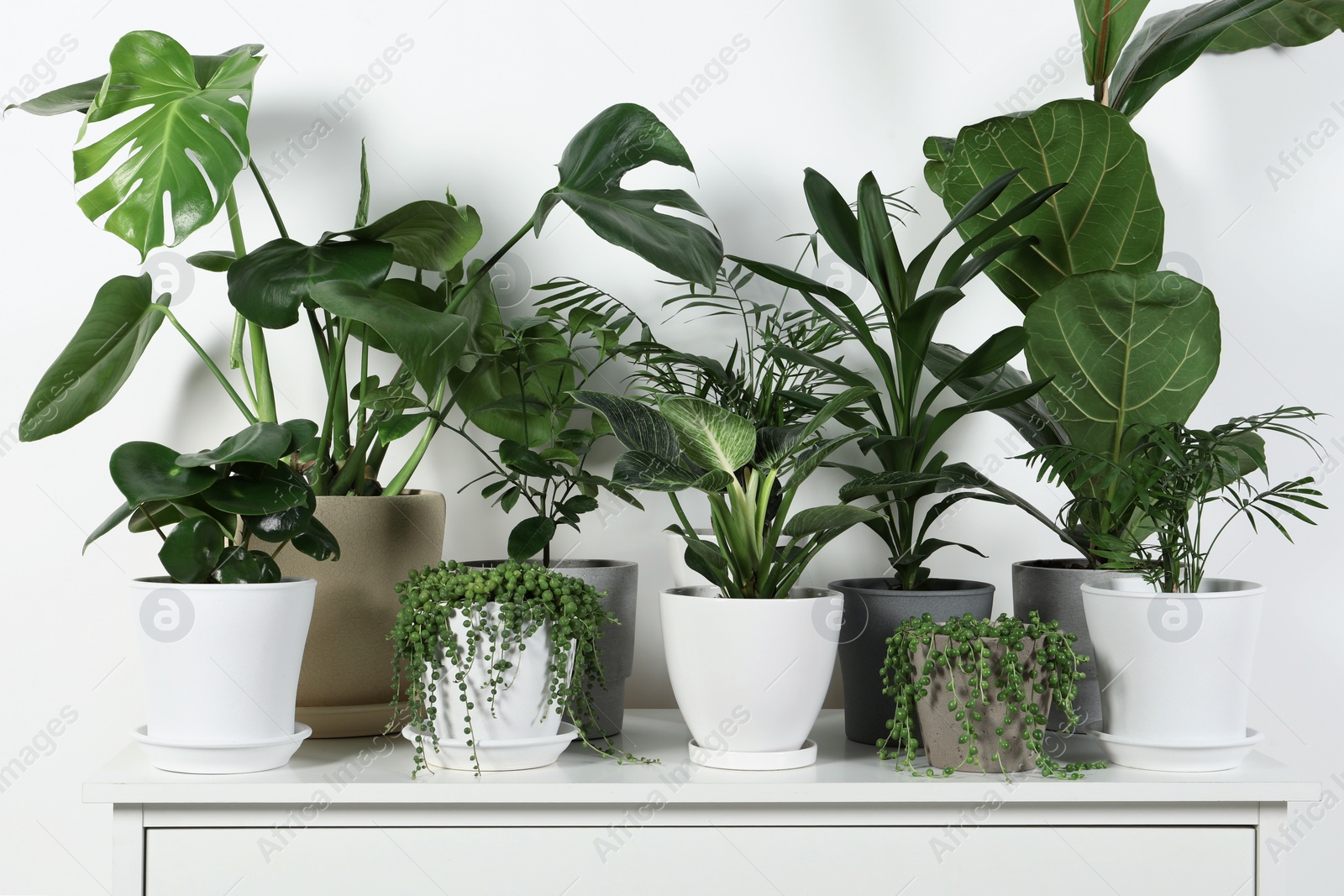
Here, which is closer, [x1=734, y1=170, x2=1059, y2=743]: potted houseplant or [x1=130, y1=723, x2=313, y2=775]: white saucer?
[x1=130, y1=723, x2=313, y2=775]: white saucer

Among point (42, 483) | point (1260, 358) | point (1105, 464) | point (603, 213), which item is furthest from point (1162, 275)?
point (42, 483)

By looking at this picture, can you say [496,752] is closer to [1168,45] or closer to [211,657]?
[211,657]

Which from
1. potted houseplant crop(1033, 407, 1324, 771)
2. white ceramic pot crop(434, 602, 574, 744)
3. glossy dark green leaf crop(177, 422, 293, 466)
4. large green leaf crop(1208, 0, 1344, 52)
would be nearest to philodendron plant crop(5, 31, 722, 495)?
glossy dark green leaf crop(177, 422, 293, 466)

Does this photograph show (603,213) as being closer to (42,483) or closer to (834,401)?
(834,401)

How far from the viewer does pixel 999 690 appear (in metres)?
0.86

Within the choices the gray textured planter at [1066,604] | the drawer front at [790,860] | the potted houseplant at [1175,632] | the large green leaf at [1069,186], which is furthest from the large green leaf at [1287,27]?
the drawer front at [790,860]

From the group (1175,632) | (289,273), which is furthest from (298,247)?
(1175,632)

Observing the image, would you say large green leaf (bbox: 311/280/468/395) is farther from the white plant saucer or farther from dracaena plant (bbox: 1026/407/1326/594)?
the white plant saucer

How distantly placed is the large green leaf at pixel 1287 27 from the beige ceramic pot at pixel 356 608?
1143 mm

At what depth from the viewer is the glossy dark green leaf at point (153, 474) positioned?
765 mm

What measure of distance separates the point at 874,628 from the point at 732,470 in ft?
0.81

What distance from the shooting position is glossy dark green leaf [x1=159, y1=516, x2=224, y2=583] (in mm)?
815

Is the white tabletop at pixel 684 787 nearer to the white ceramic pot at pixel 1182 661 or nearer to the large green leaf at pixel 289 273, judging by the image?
the white ceramic pot at pixel 1182 661

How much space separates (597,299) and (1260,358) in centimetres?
86
